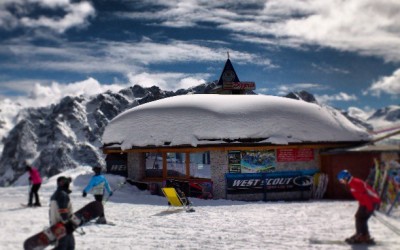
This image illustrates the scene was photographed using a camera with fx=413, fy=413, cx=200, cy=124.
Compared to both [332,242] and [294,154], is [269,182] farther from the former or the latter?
[332,242]

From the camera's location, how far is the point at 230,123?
19.5 meters

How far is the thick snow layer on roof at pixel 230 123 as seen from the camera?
19.2 m

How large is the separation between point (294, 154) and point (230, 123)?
330 cm

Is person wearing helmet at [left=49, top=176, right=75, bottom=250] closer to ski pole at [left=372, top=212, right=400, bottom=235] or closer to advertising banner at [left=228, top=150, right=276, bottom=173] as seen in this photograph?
ski pole at [left=372, top=212, right=400, bottom=235]

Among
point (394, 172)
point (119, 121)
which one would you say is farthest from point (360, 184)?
point (119, 121)

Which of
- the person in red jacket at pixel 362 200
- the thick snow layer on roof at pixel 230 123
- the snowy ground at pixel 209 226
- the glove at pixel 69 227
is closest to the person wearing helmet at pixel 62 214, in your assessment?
the glove at pixel 69 227

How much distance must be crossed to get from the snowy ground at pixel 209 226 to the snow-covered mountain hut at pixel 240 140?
183cm

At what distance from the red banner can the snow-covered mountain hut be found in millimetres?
Result: 46

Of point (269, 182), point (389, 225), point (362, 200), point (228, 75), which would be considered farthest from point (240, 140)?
point (228, 75)

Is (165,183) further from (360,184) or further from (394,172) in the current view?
(360,184)

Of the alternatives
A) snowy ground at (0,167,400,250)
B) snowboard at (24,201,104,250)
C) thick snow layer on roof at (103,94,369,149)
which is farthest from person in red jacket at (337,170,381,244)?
thick snow layer on roof at (103,94,369,149)

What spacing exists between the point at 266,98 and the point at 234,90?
663 inches

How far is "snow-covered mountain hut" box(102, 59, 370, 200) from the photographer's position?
1853 cm

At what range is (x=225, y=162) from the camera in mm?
18578
